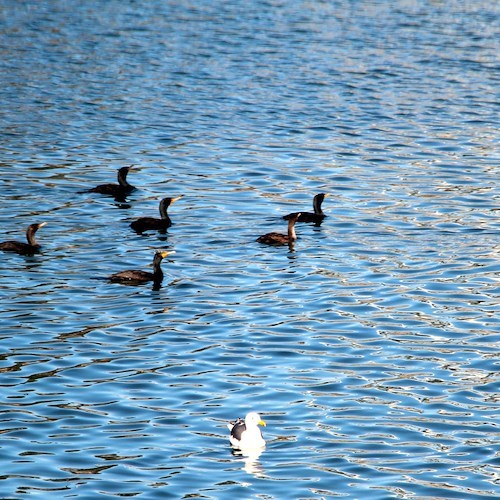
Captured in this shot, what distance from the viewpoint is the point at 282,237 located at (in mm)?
23344

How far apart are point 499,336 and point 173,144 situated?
15.0 meters

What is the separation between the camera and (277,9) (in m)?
51.2

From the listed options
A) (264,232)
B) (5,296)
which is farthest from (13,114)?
(5,296)

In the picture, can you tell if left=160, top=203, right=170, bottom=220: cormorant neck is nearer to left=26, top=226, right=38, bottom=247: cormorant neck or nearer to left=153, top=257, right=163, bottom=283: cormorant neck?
left=26, top=226, right=38, bottom=247: cormorant neck

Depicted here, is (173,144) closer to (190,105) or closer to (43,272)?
(190,105)

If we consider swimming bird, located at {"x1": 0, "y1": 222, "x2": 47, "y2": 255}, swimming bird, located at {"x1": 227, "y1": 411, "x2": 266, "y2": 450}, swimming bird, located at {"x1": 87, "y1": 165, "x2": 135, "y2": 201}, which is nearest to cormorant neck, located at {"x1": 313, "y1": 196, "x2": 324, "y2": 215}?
swimming bird, located at {"x1": 87, "y1": 165, "x2": 135, "y2": 201}

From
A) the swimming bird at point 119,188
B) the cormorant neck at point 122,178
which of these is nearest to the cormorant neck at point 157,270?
the swimming bird at point 119,188

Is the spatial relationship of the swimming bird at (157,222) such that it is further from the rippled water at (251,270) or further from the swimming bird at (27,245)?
the swimming bird at (27,245)

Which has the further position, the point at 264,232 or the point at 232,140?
the point at 232,140

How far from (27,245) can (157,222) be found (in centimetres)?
288

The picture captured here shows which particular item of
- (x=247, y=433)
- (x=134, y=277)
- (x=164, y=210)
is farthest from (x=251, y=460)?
(x=164, y=210)

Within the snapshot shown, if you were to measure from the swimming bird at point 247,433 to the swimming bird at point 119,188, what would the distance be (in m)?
13.0

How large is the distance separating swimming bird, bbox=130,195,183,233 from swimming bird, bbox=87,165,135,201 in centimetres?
201

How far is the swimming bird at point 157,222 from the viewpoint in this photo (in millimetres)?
24016
